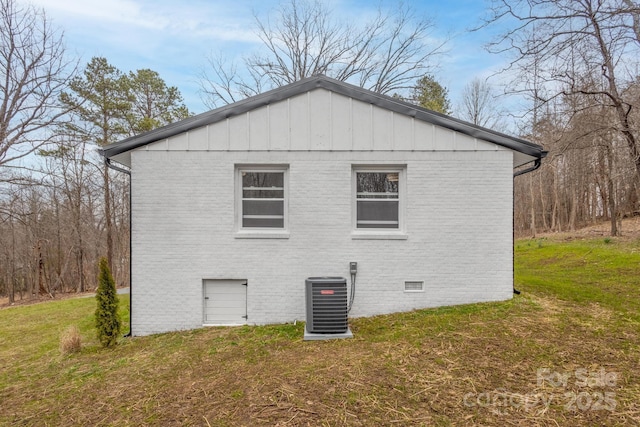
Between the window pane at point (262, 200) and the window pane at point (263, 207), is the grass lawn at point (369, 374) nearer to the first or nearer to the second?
the window pane at point (262, 200)

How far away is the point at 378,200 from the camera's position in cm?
604

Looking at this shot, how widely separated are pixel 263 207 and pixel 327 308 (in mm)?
2211

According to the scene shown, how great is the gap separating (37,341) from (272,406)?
600cm

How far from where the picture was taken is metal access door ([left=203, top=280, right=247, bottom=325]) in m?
5.88

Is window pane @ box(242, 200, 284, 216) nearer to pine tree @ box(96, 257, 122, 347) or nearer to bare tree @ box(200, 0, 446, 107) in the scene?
pine tree @ box(96, 257, 122, 347)

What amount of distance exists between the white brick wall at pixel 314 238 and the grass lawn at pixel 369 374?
433 millimetres

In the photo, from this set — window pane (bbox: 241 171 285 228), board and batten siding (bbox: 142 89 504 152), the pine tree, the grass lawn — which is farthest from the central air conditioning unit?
the pine tree

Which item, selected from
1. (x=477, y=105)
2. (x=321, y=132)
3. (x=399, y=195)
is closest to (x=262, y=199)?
(x=321, y=132)

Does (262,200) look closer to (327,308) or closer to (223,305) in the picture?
(223,305)

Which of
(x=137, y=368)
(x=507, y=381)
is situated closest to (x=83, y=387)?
(x=137, y=368)

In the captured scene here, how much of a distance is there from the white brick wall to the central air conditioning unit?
0.86m

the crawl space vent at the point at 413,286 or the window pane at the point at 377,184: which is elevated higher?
the window pane at the point at 377,184

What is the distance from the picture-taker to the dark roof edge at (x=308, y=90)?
18.8 feet

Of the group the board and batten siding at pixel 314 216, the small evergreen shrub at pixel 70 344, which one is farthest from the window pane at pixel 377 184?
the small evergreen shrub at pixel 70 344
